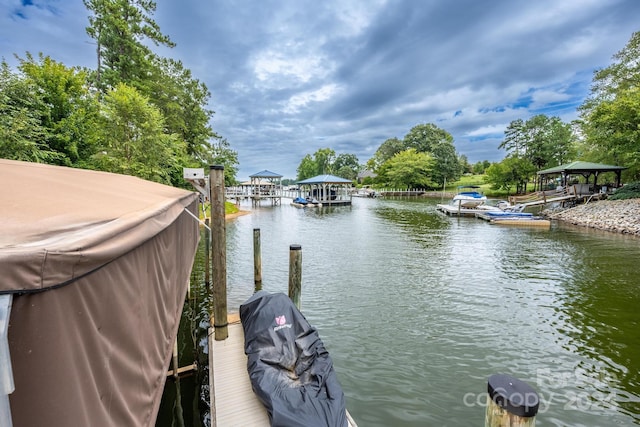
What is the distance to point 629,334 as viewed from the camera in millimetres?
5277

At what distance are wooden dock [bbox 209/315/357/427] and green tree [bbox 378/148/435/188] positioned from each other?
163ft

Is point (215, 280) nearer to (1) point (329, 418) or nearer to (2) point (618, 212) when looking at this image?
(1) point (329, 418)

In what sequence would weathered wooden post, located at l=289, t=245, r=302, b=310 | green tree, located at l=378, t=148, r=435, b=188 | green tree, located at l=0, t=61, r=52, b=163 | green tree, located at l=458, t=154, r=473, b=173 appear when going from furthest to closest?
1. green tree, located at l=458, t=154, r=473, b=173
2. green tree, located at l=378, t=148, r=435, b=188
3. green tree, located at l=0, t=61, r=52, b=163
4. weathered wooden post, located at l=289, t=245, r=302, b=310

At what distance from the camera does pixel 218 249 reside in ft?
13.3

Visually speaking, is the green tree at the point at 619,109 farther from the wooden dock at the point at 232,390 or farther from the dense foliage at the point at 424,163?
the wooden dock at the point at 232,390

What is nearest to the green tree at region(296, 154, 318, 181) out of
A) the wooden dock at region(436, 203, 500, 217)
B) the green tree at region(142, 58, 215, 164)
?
the green tree at region(142, 58, 215, 164)

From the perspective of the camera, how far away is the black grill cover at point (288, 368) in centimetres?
261

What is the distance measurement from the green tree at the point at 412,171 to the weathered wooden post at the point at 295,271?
159 feet

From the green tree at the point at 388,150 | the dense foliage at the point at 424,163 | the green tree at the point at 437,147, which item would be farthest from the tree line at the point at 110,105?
the green tree at the point at 388,150

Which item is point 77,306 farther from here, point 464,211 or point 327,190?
point 327,190

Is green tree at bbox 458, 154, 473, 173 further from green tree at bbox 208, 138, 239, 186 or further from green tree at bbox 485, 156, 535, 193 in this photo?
green tree at bbox 208, 138, 239, 186

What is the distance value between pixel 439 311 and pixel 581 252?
8808mm

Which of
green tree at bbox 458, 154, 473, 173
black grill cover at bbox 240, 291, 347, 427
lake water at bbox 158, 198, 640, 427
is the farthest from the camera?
green tree at bbox 458, 154, 473, 173

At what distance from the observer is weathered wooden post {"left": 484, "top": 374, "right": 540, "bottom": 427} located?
1.56m
